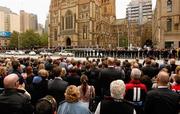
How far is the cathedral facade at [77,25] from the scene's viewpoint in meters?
86.6

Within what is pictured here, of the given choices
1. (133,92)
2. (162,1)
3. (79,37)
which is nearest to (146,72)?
(133,92)

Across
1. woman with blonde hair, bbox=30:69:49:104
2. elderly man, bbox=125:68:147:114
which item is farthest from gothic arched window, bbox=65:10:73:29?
elderly man, bbox=125:68:147:114

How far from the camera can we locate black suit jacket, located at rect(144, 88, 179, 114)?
5.59 meters

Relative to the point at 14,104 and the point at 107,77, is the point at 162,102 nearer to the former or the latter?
the point at 14,104

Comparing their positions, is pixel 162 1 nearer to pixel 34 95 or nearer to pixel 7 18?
pixel 34 95

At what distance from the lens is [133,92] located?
6734 mm

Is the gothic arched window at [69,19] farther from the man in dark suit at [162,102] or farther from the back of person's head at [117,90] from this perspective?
the back of person's head at [117,90]

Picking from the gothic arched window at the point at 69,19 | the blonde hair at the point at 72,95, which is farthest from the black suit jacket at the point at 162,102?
the gothic arched window at the point at 69,19

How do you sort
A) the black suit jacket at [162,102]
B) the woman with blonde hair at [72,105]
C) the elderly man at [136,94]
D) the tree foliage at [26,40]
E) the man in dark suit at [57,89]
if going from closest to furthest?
the woman with blonde hair at [72,105] → the black suit jacket at [162,102] → the elderly man at [136,94] → the man in dark suit at [57,89] → the tree foliage at [26,40]

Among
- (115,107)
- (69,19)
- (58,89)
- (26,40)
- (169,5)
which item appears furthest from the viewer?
(26,40)

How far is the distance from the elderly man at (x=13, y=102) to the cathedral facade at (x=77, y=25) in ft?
255

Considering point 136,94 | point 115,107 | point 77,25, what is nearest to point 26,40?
point 77,25

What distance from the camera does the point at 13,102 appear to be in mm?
5188

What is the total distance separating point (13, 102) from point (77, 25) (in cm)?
8446
